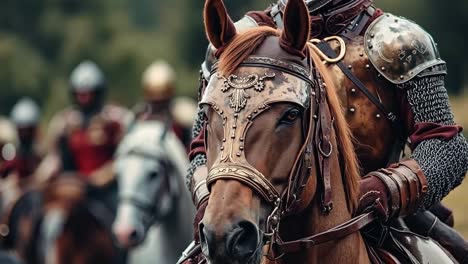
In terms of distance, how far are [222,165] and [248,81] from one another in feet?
1.32

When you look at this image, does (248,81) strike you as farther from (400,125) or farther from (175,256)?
(175,256)

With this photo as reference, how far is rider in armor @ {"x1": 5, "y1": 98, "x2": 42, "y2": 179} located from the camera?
23.2m

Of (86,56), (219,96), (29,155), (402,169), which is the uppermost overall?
(219,96)

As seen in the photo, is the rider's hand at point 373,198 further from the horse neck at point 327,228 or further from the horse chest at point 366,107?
the horse chest at point 366,107

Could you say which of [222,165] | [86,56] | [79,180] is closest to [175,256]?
[79,180]

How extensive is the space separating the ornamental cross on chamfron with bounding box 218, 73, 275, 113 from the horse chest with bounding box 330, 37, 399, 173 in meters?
1.25

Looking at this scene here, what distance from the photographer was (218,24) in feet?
23.3

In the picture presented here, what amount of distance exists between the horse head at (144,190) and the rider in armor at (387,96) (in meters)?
8.14

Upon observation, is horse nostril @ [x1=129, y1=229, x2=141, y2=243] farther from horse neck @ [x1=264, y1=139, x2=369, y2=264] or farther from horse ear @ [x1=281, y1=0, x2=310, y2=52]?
horse ear @ [x1=281, y1=0, x2=310, y2=52]

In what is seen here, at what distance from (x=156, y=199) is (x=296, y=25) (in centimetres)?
955

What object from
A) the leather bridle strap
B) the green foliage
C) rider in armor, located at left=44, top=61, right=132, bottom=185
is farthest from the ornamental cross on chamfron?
the green foliage

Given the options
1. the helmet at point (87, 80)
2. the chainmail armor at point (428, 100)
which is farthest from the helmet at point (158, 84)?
the chainmail armor at point (428, 100)

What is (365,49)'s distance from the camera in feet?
26.8

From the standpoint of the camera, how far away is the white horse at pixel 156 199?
16344 millimetres
